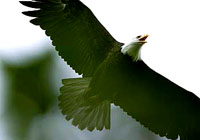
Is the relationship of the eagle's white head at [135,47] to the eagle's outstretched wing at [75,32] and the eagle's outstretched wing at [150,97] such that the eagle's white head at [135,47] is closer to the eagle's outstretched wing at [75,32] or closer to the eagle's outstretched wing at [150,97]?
the eagle's outstretched wing at [150,97]

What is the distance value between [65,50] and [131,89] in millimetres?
1011

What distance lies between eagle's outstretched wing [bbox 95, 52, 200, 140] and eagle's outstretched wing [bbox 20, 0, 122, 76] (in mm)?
346

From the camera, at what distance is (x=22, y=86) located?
2740mm

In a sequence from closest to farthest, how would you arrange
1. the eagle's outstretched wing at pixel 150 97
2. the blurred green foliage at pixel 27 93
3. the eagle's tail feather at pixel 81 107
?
the blurred green foliage at pixel 27 93, the eagle's outstretched wing at pixel 150 97, the eagle's tail feather at pixel 81 107

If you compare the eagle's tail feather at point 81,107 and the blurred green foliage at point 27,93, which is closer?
the blurred green foliage at point 27,93

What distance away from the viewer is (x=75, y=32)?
19.9 feet

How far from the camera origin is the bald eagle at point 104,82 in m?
5.84

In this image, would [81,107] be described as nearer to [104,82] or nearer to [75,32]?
[104,82]

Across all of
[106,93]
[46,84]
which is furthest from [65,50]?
[46,84]

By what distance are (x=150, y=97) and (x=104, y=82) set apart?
96 cm

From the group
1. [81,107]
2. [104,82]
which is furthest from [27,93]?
[81,107]

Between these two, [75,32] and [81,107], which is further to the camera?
[81,107]

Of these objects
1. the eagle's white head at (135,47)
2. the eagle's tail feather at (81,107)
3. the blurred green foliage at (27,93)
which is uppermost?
the blurred green foliage at (27,93)

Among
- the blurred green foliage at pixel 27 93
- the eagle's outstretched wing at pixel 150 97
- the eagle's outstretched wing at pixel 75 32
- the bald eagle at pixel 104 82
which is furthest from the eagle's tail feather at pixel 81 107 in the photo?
the blurred green foliage at pixel 27 93
